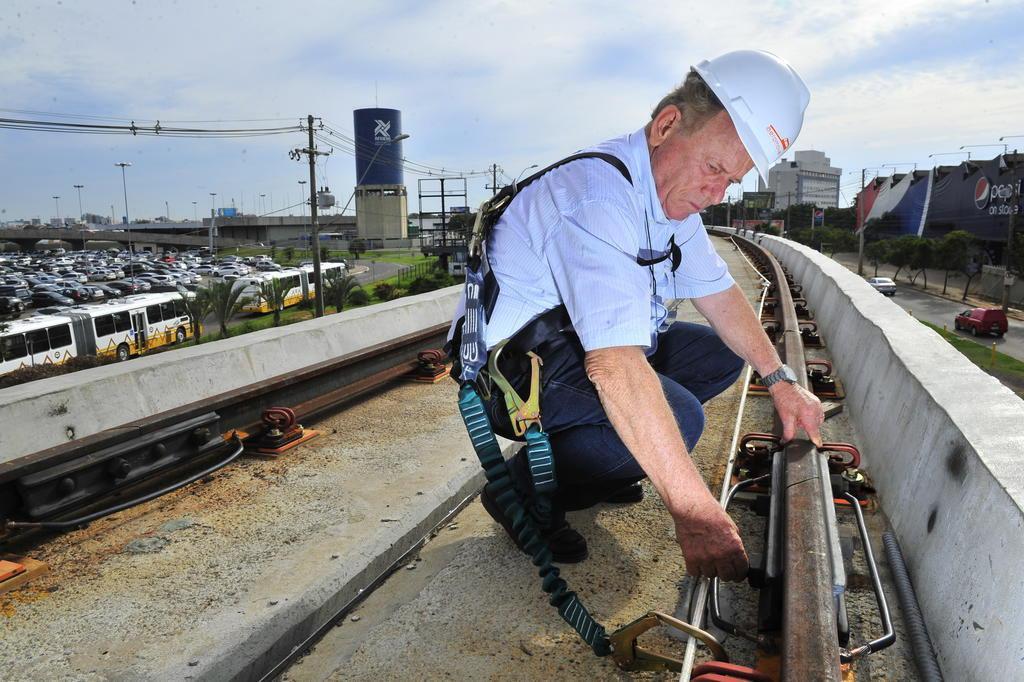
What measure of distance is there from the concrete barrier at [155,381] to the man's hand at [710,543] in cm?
318

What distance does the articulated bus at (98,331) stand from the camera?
2666cm

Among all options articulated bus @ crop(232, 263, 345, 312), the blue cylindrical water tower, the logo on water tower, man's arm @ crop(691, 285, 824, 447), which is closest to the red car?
the logo on water tower

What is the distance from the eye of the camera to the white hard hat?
→ 219 centimetres

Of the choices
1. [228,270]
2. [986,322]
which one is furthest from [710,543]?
[228,270]

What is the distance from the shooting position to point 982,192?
2739 inches

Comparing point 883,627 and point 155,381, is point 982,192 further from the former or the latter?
point 883,627

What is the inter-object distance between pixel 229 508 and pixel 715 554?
7.71 ft

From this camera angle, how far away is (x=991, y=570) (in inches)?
66.5

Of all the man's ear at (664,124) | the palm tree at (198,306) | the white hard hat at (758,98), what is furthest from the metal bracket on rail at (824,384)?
the palm tree at (198,306)

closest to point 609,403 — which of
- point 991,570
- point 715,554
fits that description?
point 715,554

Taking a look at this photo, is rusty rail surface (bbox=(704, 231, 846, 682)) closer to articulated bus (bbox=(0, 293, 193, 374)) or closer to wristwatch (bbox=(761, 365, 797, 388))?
wristwatch (bbox=(761, 365, 797, 388))

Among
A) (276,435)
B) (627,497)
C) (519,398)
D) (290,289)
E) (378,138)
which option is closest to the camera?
(519,398)

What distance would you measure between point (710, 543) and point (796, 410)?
1143 millimetres

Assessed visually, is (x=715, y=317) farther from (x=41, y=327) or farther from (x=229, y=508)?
(x=41, y=327)
